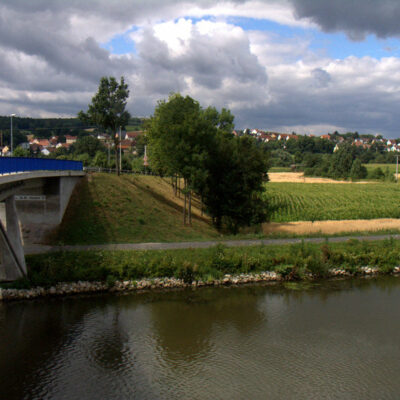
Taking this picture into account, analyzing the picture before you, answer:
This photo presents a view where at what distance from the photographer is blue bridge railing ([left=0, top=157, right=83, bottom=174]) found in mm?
21781

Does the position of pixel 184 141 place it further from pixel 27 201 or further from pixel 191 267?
pixel 191 267

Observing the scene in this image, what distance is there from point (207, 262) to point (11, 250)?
10924 mm

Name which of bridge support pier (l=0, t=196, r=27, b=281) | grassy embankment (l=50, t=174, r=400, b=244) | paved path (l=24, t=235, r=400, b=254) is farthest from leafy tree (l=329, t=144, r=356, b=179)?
A: bridge support pier (l=0, t=196, r=27, b=281)

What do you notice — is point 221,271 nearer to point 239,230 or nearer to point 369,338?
point 369,338

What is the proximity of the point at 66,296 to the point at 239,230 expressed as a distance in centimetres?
2447

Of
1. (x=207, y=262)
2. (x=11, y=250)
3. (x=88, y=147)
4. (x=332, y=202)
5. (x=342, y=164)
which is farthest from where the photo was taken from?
(x=342, y=164)

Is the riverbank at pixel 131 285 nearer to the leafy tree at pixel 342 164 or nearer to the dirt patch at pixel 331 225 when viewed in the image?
the dirt patch at pixel 331 225

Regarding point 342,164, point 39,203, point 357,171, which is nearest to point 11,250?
point 39,203

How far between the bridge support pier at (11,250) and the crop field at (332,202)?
134 feet

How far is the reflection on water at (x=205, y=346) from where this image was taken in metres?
14.5

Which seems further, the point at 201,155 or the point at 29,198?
the point at 201,155

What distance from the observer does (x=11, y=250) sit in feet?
74.2

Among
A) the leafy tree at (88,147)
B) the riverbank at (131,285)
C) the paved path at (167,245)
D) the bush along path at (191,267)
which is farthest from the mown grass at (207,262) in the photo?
the leafy tree at (88,147)

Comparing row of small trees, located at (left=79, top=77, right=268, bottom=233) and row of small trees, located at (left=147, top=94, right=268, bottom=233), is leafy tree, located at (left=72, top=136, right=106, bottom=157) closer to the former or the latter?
row of small trees, located at (left=79, top=77, right=268, bottom=233)
